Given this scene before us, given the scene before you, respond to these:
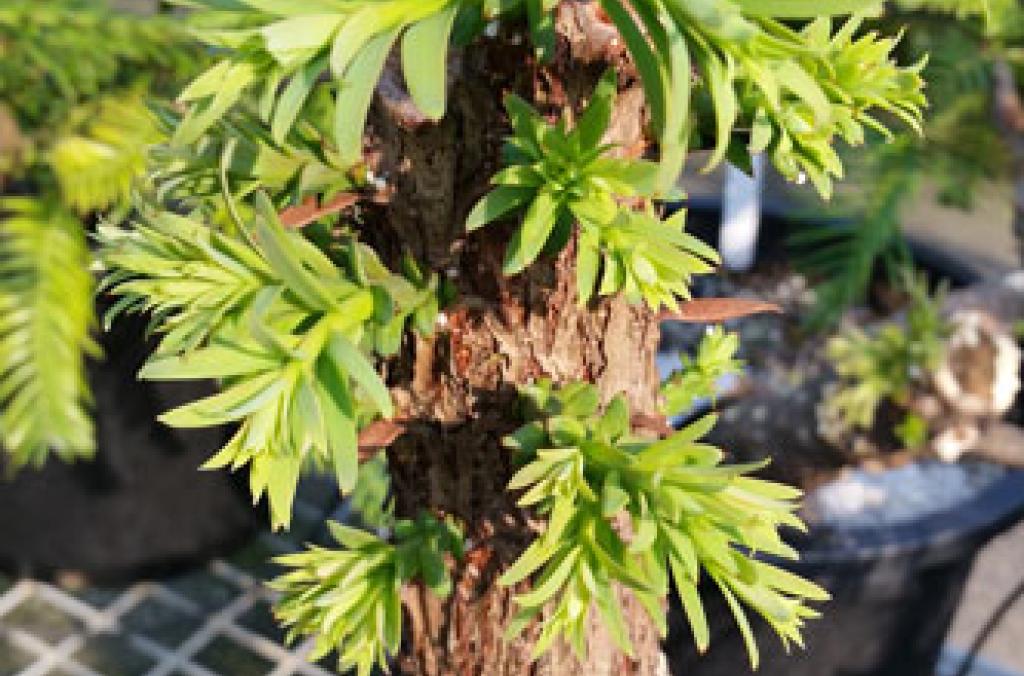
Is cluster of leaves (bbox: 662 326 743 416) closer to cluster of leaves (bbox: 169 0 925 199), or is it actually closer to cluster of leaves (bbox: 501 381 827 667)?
cluster of leaves (bbox: 501 381 827 667)

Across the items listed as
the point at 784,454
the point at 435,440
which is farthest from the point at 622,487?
the point at 784,454

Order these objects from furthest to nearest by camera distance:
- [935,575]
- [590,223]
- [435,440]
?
[935,575] < [435,440] < [590,223]

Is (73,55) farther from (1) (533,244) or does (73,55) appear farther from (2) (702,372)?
(1) (533,244)

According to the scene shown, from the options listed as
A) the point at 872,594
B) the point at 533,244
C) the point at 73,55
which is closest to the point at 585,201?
the point at 533,244

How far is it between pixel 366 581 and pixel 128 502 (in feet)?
3.51

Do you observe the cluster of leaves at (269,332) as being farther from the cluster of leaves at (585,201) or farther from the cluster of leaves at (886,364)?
the cluster of leaves at (886,364)

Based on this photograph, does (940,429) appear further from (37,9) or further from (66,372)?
(37,9)

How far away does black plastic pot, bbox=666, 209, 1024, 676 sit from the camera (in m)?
1.17

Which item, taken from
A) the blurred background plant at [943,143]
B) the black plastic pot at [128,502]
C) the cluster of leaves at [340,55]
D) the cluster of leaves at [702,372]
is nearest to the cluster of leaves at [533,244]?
the cluster of leaves at [340,55]

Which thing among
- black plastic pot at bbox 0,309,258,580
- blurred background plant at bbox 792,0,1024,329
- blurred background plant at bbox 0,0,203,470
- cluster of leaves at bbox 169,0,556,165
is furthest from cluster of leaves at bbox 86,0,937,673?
black plastic pot at bbox 0,309,258,580

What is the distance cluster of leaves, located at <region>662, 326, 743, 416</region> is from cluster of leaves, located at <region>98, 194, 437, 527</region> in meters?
0.25

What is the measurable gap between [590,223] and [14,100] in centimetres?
120

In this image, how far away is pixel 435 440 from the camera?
631 mm

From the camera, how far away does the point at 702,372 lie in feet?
2.52
